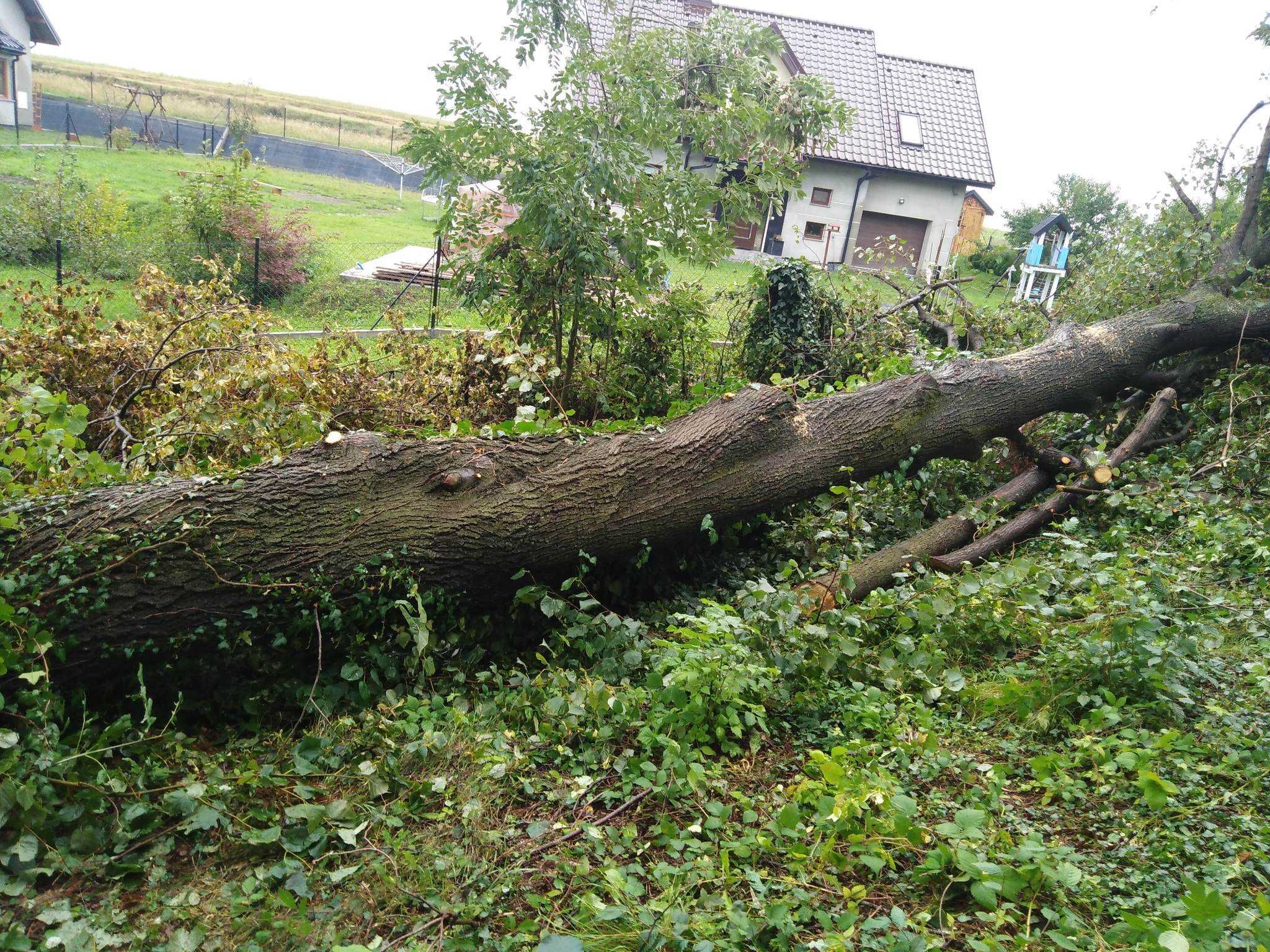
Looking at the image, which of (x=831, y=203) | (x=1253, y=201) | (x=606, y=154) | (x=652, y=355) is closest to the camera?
(x=606, y=154)

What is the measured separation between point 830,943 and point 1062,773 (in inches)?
50.6

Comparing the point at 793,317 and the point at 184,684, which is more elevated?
the point at 793,317

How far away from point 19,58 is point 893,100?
95.3ft

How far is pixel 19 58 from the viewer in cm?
2736

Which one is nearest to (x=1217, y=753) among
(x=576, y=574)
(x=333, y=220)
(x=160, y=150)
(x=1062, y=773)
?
(x=1062, y=773)

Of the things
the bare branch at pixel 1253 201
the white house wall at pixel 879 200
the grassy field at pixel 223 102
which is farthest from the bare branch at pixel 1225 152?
the grassy field at pixel 223 102

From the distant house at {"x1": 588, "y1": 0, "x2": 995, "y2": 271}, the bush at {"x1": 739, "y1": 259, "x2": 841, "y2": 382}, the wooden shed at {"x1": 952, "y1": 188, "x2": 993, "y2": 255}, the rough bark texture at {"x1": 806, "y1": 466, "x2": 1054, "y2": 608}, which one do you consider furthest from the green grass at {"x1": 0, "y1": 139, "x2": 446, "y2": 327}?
the wooden shed at {"x1": 952, "y1": 188, "x2": 993, "y2": 255}

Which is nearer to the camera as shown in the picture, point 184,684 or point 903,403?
point 184,684

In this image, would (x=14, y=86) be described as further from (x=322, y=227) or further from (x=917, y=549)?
(x=917, y=549)

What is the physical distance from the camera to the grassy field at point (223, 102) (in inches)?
Result: 1420

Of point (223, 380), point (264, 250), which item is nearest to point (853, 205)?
point (264, 250)

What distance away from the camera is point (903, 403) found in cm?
556

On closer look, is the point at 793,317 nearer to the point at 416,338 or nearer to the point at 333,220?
the point at 416,338

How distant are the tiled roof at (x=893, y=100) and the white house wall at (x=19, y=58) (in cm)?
2382
